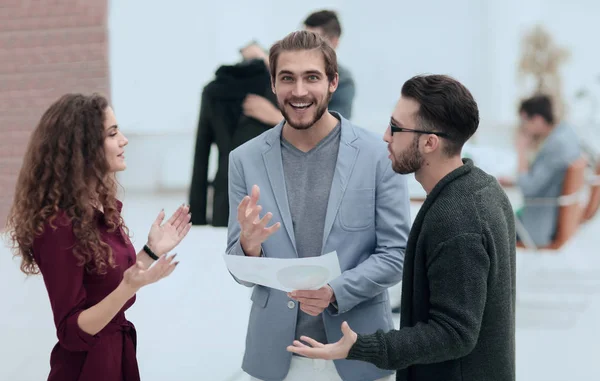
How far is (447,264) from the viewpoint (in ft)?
5.11

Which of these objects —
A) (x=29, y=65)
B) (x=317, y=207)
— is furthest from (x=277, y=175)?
(x=29, y=65)

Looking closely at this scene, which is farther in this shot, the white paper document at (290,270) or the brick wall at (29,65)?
Result: the brick wall at (29,65)

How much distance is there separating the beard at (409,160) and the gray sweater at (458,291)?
87 mm

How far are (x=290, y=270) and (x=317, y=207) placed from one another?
0.28m

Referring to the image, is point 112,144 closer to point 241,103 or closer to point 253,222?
point 253,222

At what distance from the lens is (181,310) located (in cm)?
432

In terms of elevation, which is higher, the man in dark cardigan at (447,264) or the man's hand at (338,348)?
the man in dark cardigan at (447,264)

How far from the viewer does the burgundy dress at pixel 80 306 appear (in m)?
1.76

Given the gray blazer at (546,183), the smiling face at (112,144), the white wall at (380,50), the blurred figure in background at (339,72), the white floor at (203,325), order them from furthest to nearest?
1. the white wall at (380,50)
2. the gray blazer at (546,183)
3. the white floor at (203,325)
4. the blurred figure in background at (339,72)
5. the smiling face at (112,144)

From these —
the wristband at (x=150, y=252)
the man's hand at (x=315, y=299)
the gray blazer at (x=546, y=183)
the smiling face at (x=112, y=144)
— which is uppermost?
the smiling face at (x=112, y=144)

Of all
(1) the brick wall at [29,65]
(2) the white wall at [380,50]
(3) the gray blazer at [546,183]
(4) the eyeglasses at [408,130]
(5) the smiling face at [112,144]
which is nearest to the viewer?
(4) the eyeglasses at [408,130]

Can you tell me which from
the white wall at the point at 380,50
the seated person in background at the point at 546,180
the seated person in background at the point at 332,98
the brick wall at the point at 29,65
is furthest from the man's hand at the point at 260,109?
the white wall at the point at 380,50

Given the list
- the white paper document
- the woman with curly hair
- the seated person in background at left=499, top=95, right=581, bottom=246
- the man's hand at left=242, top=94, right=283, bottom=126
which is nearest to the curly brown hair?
the woman with curly hair

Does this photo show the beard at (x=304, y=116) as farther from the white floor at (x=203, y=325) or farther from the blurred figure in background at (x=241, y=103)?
the white floor at (x=203, y=325)
